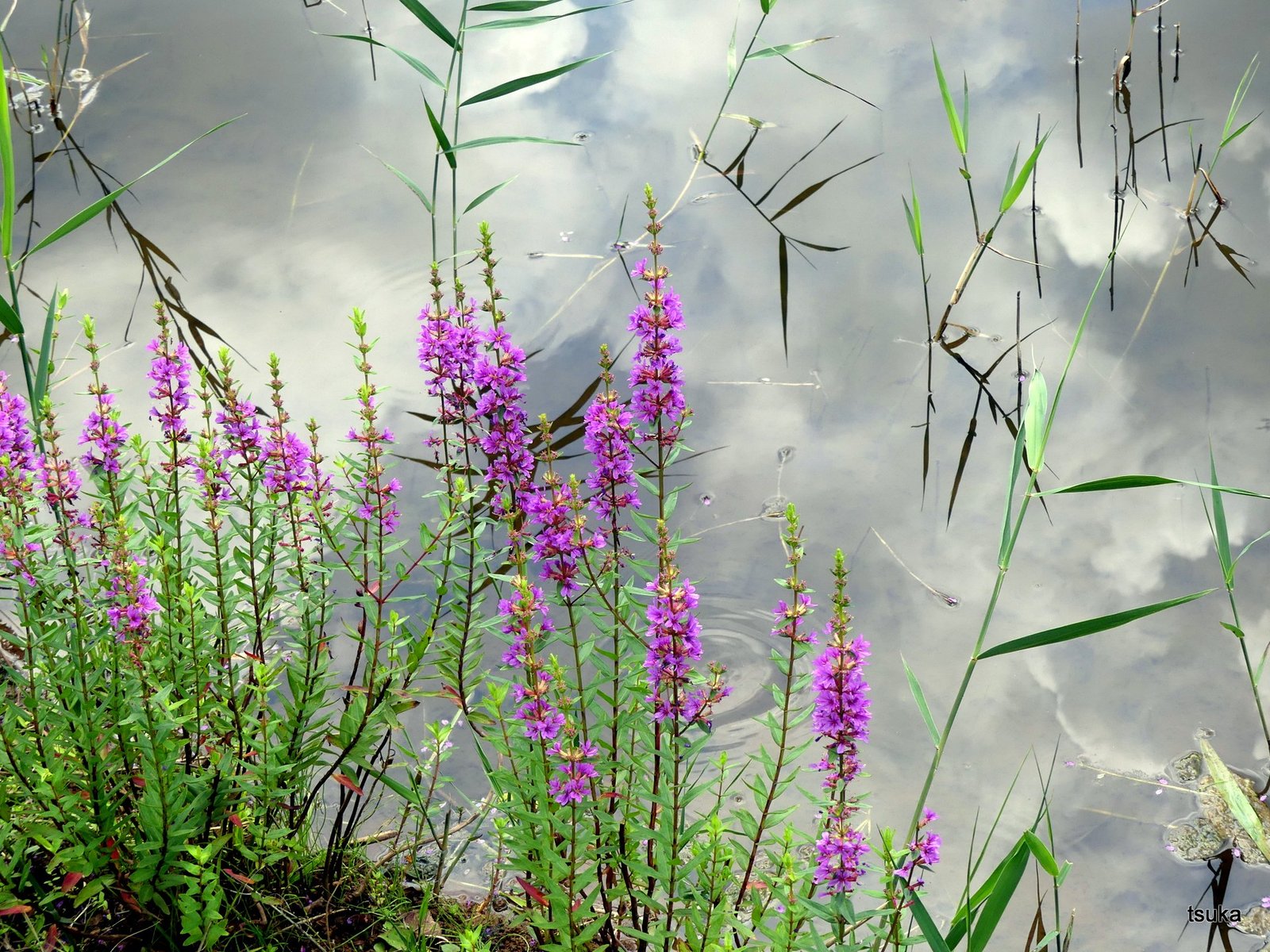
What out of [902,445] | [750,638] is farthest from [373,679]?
[902,445]

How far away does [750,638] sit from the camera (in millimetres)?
3633

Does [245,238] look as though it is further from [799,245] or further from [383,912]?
[383,912]

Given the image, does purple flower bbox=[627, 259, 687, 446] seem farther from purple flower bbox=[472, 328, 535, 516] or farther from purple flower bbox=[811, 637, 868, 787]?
purple flower bbox=[811, 637, 868, 787]

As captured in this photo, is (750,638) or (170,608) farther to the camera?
(750,638)

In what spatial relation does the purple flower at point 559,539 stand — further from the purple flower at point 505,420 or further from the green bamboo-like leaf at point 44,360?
the green bamboo-like leaf at point 44,360

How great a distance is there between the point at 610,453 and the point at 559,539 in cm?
22

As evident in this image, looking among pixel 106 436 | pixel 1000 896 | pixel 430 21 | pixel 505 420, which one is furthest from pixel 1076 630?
pixel 430 21

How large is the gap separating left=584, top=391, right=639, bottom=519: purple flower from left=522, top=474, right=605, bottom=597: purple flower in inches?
2.7

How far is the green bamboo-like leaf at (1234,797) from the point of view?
9.61 feet

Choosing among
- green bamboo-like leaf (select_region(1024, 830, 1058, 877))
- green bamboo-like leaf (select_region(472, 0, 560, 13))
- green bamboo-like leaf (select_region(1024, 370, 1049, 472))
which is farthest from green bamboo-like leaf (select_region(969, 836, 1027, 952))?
green bamboo-like leaf (select_region(472, 0, 560, 13))

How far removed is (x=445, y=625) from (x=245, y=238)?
300 cm

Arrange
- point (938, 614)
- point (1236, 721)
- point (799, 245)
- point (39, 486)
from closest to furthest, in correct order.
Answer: point (39, 486), point (1236, 721), point (938, 614), point (799, 245)

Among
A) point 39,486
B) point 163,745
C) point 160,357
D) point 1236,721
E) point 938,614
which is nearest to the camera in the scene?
point 163,745

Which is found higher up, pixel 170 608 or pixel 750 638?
pixel 750 638
